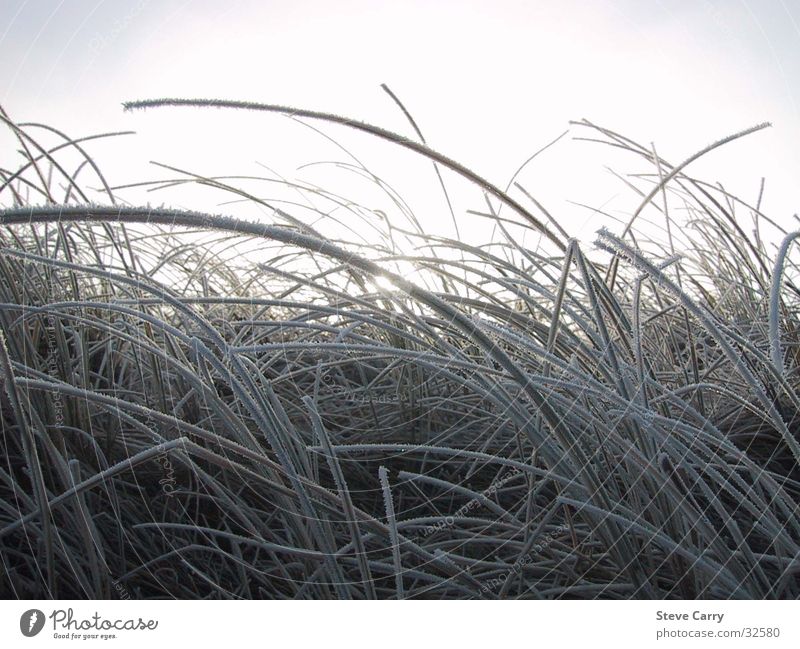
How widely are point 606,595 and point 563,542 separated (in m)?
0.05

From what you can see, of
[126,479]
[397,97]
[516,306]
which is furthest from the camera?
[516,306]

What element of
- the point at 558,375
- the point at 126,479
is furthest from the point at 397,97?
the point at 126,479

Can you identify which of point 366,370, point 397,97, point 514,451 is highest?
point 397,97

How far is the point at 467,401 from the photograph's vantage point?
0.76 meters

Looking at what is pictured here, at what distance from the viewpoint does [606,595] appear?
51 centimetres

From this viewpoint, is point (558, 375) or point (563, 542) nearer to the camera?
point (563, 542)
